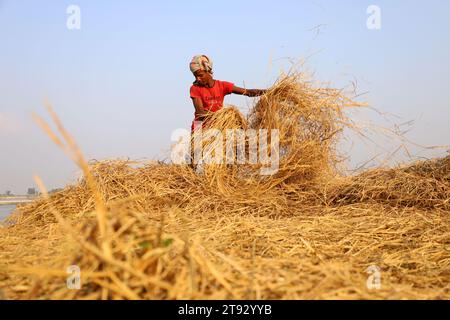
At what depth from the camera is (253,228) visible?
240 centimetres

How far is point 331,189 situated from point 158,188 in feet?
5.09

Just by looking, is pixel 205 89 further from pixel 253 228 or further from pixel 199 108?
pixel 253 228

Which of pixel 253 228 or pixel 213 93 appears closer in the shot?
pixel 253 228

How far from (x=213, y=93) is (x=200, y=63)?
0.35 meters

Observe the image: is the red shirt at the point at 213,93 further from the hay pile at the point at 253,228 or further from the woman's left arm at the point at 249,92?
the hay pile at the point at 253,228

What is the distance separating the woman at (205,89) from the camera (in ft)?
14.1

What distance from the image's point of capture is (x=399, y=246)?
2.17m

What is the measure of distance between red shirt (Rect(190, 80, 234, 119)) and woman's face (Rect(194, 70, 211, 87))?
6 centimetres

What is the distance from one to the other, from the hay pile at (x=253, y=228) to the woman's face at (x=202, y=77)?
65 cm

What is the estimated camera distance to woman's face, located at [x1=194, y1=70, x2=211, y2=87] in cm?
438

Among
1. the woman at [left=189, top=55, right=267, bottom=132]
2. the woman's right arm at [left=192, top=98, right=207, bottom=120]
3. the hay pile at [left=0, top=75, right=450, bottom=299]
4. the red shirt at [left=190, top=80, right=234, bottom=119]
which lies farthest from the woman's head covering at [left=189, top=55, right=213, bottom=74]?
the hay pile at [left=0, top=75, right=450, bottom=299]

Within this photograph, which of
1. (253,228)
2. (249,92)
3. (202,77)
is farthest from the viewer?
(202,77)

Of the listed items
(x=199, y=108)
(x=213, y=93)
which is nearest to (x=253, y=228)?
(x=199, y=108)

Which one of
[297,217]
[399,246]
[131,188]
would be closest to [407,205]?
[297,217]
